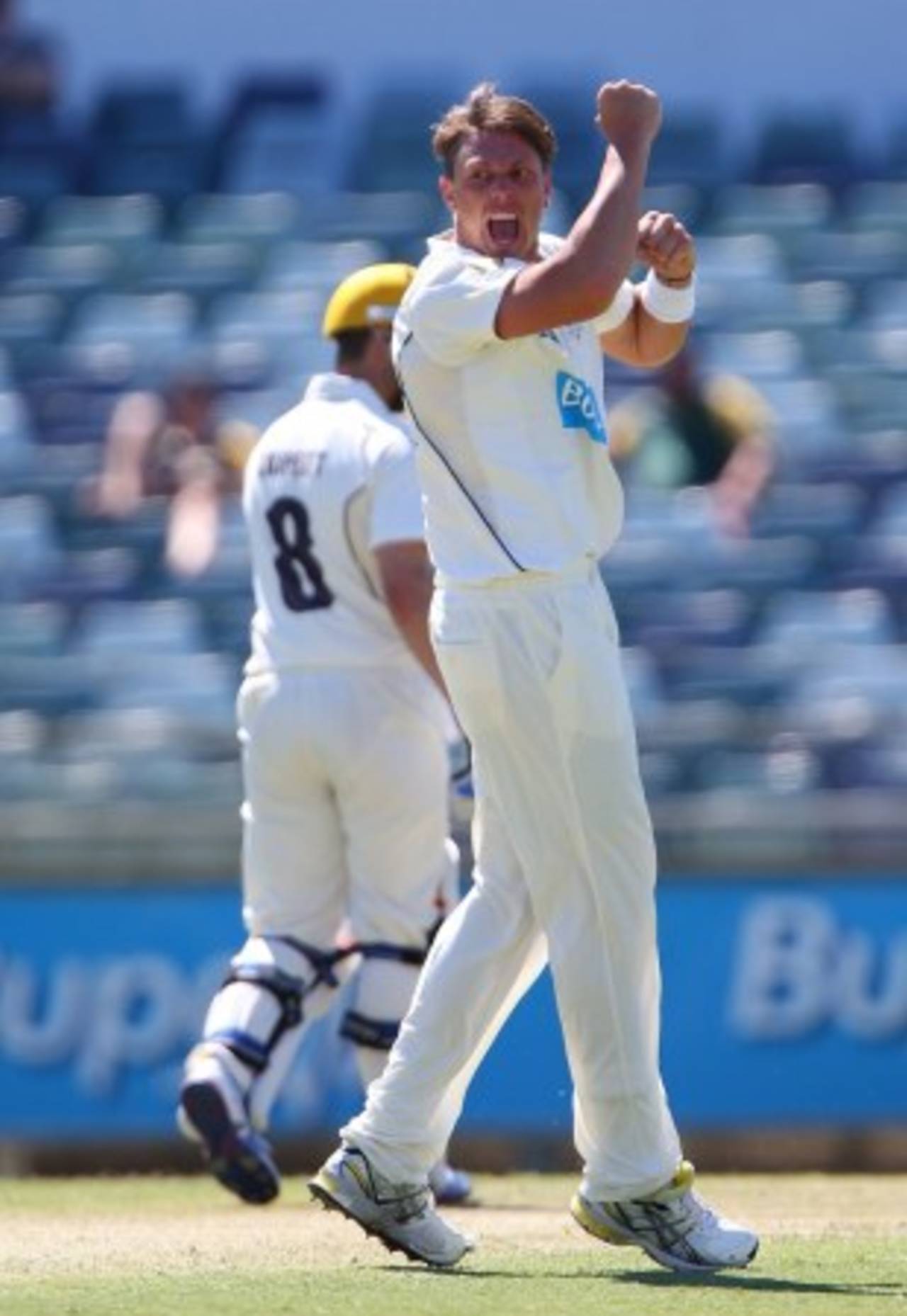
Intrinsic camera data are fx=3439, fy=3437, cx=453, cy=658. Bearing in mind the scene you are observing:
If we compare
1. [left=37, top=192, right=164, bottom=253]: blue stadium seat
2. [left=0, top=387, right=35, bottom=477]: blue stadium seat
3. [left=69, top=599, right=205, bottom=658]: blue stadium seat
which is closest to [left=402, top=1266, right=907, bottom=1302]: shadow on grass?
[left=69, top=599, right=205, bottom=658]: blue stadium seat

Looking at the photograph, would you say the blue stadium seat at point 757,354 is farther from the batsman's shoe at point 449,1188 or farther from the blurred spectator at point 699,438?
the batsman's shoe at point 449,1188

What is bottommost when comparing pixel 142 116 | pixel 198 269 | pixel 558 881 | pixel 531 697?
pixel 558 881

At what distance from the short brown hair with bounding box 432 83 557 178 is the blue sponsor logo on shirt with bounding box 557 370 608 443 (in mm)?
379

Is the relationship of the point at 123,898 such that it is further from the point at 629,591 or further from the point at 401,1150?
the point at 401,1150

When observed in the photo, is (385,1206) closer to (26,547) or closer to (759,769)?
(759,769)

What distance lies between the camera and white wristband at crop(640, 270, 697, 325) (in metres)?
6.05

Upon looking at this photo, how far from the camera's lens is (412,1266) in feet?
19.8

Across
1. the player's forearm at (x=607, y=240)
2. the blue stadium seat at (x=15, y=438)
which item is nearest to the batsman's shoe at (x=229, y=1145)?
the player's forearm at (x=607, y=240)

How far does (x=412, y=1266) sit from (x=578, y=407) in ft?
5.04

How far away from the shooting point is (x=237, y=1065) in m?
7.61

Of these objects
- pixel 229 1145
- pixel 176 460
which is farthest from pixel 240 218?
pixel 229 1145

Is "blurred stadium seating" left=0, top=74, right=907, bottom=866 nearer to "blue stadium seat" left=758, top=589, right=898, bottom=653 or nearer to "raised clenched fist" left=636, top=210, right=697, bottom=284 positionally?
"blue stadium seat" left=758, top=589, right=898, bottom=653

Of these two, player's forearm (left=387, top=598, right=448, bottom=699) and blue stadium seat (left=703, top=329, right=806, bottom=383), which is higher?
blue stadium seat (left=703, top=329, right=806, bottom=383)

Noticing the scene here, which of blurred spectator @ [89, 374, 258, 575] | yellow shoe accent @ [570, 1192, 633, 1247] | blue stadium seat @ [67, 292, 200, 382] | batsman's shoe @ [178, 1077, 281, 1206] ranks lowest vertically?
batsman's shoe @ [178, 1077, 281, 1206]
